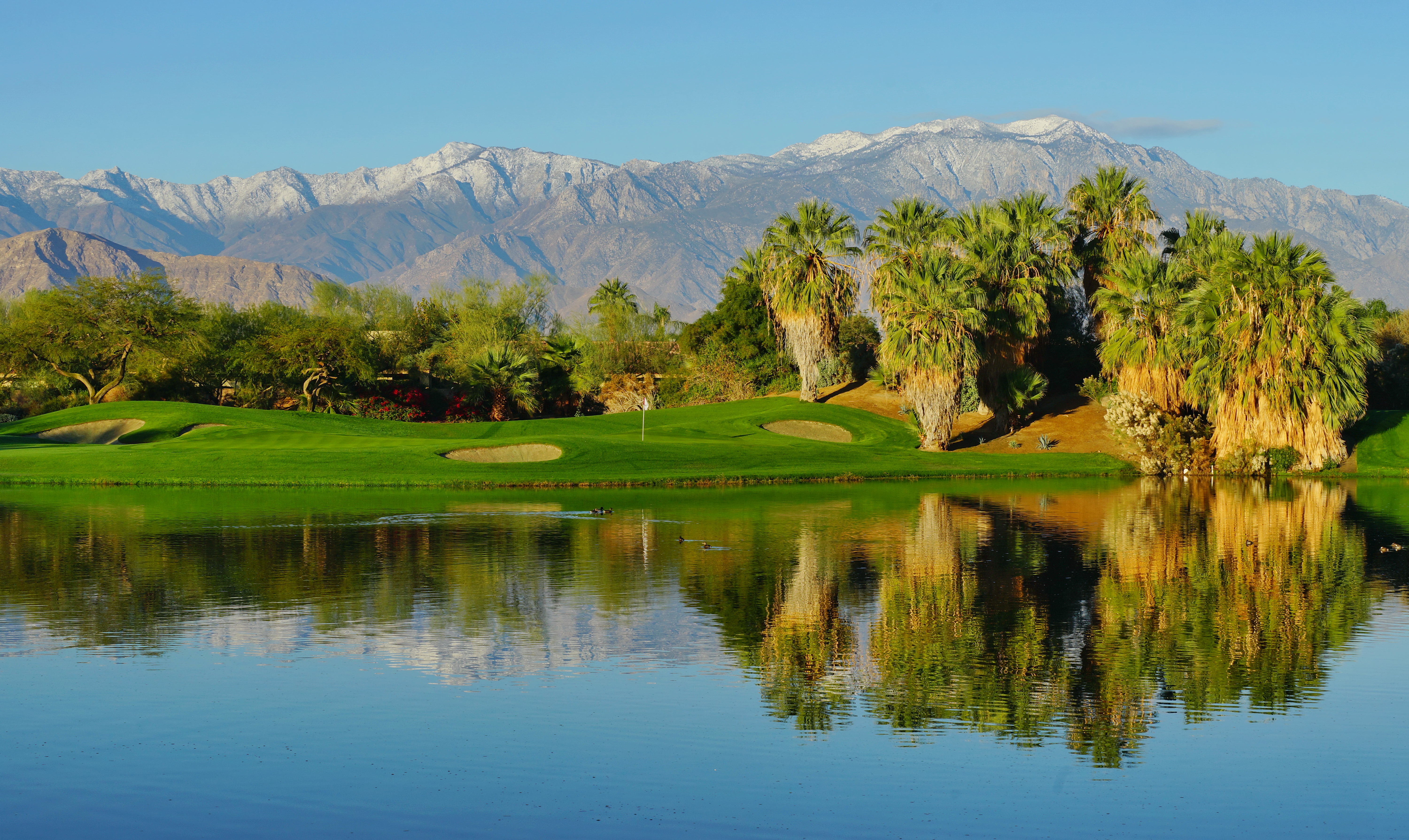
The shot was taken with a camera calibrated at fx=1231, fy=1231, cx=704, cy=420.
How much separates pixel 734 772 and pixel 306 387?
69.8 m

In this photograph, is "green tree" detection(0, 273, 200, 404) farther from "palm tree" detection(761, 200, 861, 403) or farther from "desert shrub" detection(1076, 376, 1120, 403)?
"desert shrub" detection(1076, 376, 1120, 403)

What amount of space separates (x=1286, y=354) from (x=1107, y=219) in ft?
66.4

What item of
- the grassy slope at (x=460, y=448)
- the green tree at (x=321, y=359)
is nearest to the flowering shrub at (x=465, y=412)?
the green tree at (x=321, y=359)

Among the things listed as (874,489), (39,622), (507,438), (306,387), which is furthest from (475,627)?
(306,387)

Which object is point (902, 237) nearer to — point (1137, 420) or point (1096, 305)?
point (1096, 305)

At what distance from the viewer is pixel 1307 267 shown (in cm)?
5209

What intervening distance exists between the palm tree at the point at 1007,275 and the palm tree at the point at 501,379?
29516 millimetres

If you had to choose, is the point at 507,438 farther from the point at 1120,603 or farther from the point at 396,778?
the point at 396,778

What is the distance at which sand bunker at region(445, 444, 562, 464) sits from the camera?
51938 millimetres

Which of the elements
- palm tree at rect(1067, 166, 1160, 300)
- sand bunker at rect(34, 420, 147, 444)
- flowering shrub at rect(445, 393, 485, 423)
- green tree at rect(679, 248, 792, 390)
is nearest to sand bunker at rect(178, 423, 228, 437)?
sand bunker at rect(34, 420, 147, 444)

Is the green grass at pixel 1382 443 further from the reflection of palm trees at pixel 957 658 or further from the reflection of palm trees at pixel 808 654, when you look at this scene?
the reflection of palm trees at pixel 808 654

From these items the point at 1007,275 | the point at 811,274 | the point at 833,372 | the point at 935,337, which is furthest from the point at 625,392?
the point at 935,337

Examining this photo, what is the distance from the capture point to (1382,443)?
2201 inches

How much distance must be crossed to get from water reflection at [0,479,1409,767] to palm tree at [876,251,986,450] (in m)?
22.8
